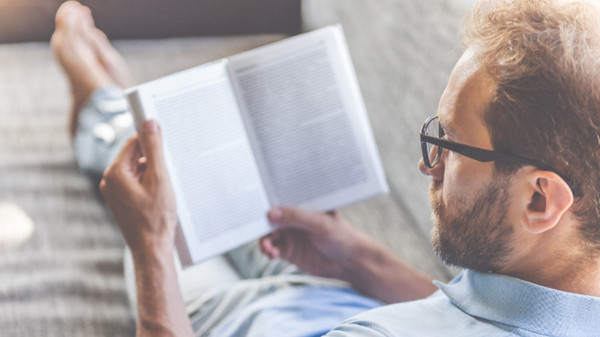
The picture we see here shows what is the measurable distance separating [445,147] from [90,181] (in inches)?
27.2

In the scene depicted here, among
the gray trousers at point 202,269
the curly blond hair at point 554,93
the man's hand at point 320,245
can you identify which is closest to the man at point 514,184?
the curly blond hair at point 554,93

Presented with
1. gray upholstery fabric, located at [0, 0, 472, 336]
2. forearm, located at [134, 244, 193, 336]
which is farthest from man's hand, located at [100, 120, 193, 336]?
gray upholstery fabric, located at [0, 0, 472, 336]

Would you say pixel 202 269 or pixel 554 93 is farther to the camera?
pixel 202 269

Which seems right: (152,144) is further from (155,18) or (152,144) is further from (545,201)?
(545,201)

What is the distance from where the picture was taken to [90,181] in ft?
3.70

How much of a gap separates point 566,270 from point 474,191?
0.42ft

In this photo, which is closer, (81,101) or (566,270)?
(566,270)

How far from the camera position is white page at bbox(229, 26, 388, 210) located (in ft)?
3.06

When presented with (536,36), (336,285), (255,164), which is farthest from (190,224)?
(536,36)

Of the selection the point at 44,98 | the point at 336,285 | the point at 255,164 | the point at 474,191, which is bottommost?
the point at 336,285

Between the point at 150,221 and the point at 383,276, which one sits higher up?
the point at 150,221

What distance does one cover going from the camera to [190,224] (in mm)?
903

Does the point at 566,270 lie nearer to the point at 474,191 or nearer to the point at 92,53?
the point at 474,191

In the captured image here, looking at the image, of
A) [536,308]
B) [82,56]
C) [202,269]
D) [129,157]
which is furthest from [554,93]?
[82,56]
